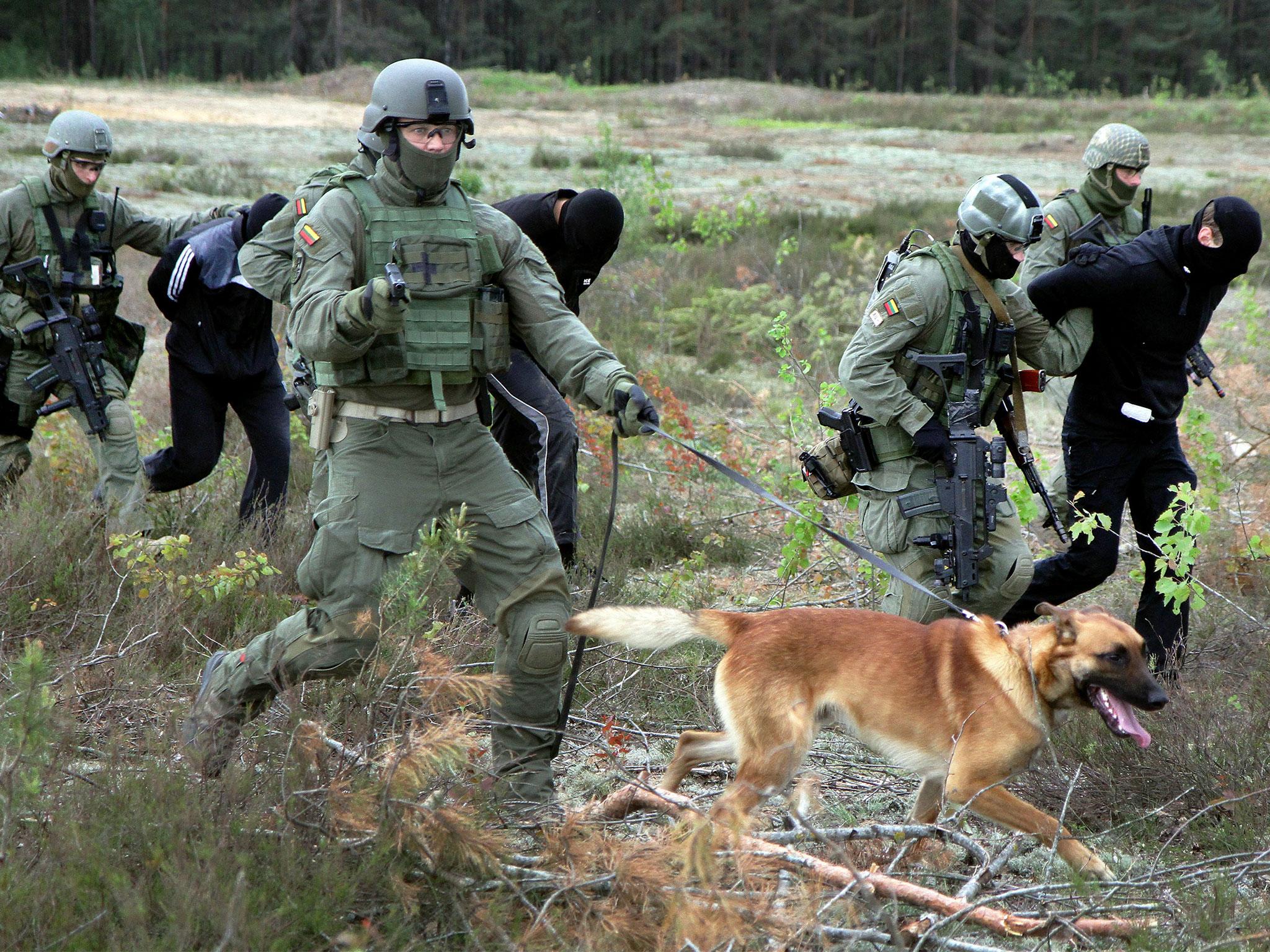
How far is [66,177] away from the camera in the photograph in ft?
19.8

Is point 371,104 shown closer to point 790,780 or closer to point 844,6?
point 790,780

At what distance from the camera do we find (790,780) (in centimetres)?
379

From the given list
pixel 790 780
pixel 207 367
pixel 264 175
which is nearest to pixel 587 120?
pixel 264 175

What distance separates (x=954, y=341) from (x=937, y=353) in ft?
0.29


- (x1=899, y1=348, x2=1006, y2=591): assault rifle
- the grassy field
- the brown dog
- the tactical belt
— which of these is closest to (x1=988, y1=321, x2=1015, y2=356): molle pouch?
(x1=899, y1=348, x2=1006, y2=591): assault rifle

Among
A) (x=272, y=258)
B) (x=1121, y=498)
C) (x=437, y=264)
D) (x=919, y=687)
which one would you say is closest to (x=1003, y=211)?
(x=1121, y=498)

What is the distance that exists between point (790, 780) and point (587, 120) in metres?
31.3

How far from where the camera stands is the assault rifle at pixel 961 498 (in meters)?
4.49

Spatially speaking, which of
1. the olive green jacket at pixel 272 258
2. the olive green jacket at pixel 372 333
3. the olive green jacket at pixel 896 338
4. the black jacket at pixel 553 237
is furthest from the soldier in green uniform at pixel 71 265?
the olive green jacket at pixel 896 338

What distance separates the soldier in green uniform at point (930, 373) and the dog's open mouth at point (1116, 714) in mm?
906

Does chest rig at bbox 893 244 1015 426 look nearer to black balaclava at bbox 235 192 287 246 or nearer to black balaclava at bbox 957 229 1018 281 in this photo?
black balaclava at bbox 957 229 1018 281

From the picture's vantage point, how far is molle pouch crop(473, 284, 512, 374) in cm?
391

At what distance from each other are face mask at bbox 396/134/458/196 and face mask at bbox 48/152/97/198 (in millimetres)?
3057

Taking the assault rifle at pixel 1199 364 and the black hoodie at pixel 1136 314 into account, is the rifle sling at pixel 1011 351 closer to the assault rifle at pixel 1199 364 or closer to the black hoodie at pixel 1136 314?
the black hoodie at pixel 1136 314
